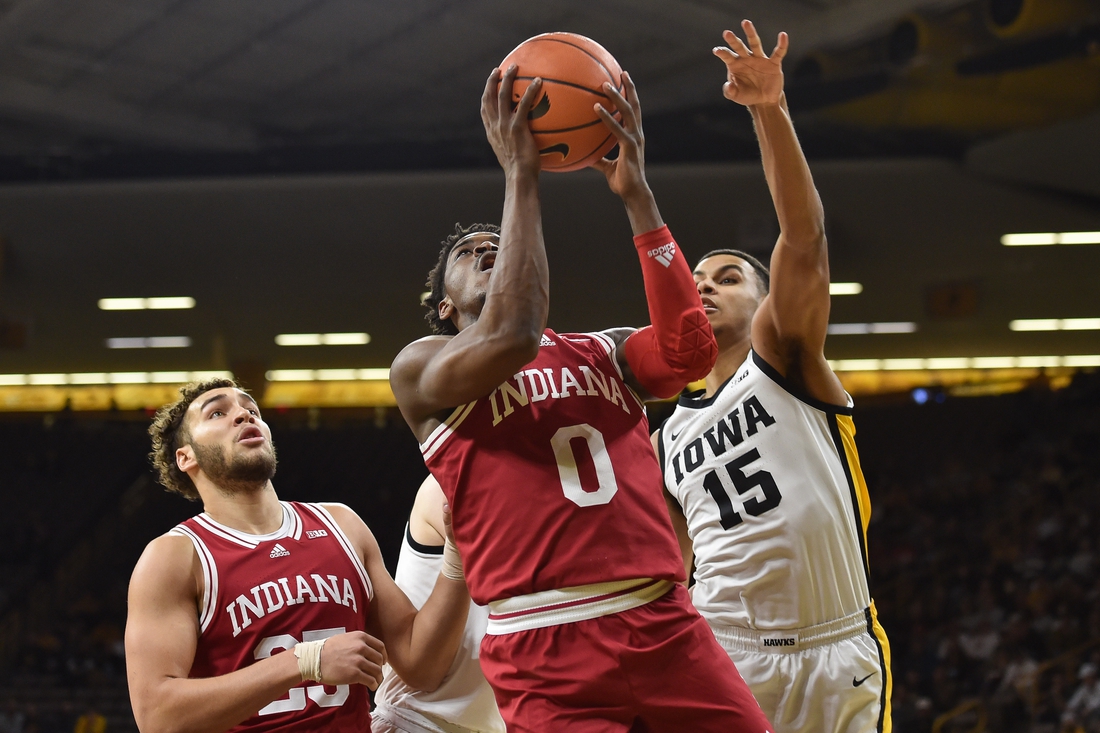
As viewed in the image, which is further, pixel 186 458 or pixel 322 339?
pixel 322 339

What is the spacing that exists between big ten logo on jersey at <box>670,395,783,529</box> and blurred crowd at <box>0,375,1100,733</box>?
27.9 ft

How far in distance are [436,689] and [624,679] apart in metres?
1.42

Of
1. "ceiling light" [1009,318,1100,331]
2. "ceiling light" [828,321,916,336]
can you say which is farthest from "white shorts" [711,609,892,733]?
"ceiling light" [1009,318,1100,331]

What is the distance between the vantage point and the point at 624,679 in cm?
234

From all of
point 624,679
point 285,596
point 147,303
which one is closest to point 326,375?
point 147,303

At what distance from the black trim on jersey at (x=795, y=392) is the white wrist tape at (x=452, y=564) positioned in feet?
3.95

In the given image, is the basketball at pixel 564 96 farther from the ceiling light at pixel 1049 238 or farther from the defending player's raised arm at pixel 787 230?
the ceiling light at pixel 1049 238

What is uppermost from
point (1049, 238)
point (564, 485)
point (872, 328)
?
point (1049, 238)

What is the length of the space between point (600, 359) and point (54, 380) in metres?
19.2

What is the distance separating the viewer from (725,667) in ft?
8.05

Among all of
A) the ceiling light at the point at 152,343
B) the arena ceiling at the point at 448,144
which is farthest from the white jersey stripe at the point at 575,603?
the ceiling light at the point at 152,343

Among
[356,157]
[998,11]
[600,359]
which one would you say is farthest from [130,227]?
[600,359]

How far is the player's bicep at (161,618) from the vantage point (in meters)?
2.95

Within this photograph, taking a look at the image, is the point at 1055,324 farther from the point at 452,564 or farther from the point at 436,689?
the point at 452,564
